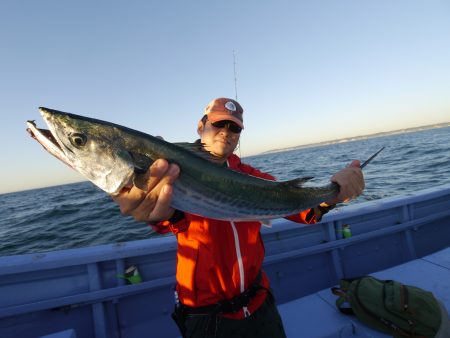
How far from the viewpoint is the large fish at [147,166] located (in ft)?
7.31

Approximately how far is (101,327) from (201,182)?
2.99 metres

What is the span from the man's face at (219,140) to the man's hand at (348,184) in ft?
4.41

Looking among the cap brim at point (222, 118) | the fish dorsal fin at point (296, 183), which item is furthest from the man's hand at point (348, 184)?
the cap brim at point (222, 118)

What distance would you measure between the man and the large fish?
135mm

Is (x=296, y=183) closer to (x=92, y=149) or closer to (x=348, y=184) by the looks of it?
(x=348, y=184)

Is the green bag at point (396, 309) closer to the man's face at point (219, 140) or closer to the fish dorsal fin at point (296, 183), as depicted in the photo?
the fish dorsal fin at point (296, 183)

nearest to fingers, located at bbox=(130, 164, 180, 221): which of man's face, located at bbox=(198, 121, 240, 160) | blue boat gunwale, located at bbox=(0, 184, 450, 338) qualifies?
man's face, located at bbox=(198, 121, 240, 160)

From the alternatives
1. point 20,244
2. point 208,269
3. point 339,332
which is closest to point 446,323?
point 339,332

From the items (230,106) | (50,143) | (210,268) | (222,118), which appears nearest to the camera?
(50,143)

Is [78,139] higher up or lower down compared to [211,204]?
higher up

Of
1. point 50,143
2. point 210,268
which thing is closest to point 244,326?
point 210,268

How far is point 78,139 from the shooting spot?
2236 millimetres

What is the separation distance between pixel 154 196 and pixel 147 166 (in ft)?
0.89

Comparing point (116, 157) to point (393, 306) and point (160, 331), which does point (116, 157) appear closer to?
point (160, 331)
